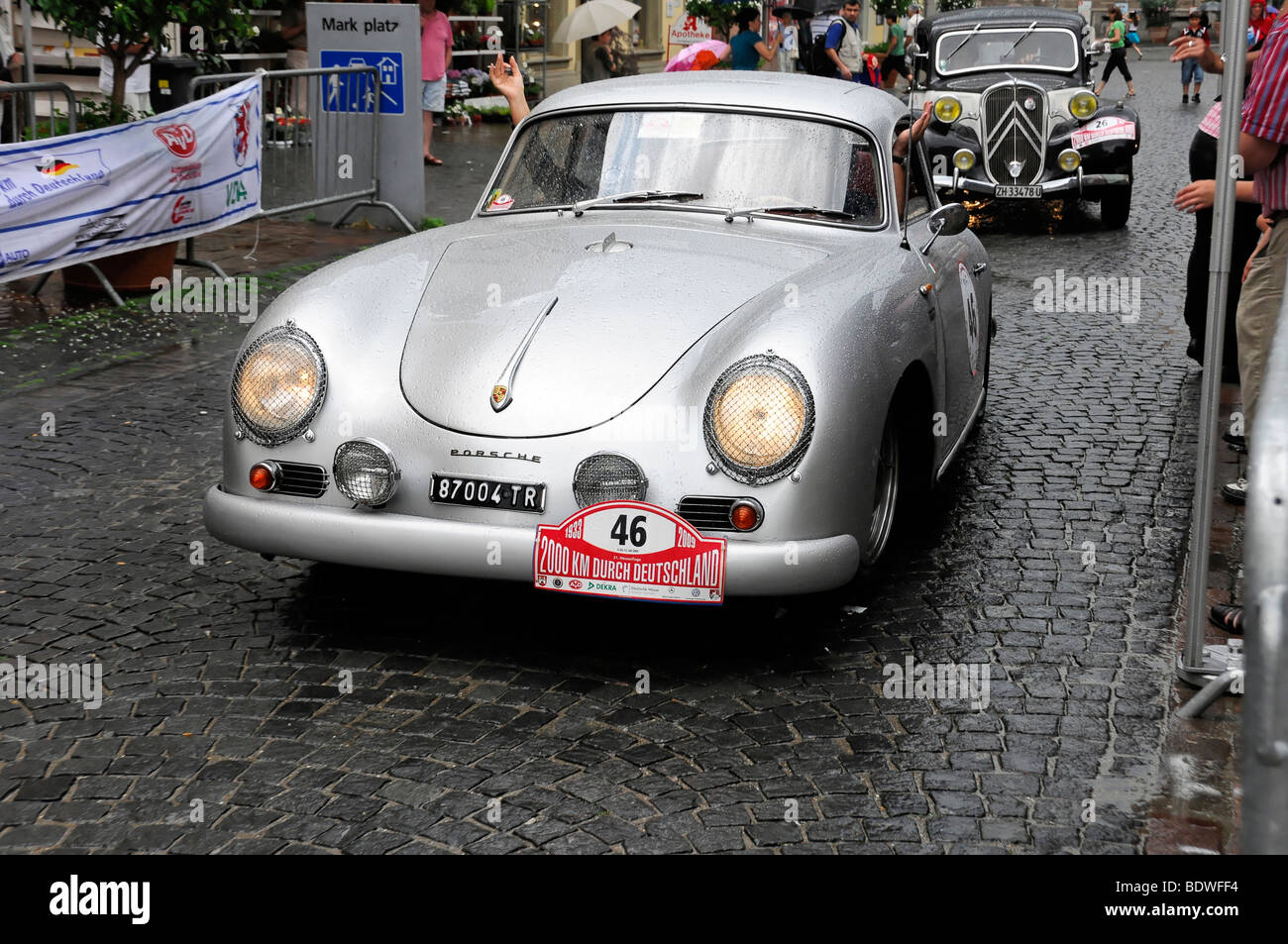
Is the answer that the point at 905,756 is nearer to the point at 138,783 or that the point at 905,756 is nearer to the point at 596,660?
the point at 596,660

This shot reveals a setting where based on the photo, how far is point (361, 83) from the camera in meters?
12.6

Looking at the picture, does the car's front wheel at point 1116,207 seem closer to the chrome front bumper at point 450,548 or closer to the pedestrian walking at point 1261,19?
the pedestrian walking at point 1261,19

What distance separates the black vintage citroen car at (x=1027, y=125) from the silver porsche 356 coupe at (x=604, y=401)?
859cm

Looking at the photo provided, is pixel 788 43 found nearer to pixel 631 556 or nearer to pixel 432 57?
pixel 432 57

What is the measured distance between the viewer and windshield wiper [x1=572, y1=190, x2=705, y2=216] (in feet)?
17.9

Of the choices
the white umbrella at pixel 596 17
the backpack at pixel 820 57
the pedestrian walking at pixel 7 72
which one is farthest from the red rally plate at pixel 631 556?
the backpack at pixel 820 57

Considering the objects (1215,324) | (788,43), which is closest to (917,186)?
(1215,324)

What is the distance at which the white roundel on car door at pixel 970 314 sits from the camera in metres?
5.92

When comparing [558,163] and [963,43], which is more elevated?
[963,43]

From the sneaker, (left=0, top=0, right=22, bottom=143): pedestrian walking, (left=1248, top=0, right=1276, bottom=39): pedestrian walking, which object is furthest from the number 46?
(left=0, top=0, right=22, bottom=143): pedestrian walking

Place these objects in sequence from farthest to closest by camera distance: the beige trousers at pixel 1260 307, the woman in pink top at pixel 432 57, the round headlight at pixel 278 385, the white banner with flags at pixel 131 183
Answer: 1. the woman in pink top at pixel 432 57
2. the white banner with flags at pixel 131 183
3. the beige trousers at pixel 1260 307
4. the round headlight at pixel 278 385

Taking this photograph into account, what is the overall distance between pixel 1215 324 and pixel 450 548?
2.16 metres

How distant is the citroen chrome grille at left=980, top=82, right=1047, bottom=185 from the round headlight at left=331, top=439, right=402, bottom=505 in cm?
1104

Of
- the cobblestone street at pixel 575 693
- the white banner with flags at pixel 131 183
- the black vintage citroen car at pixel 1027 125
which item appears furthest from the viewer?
the black vintage citroen car at pixel 1027 125
